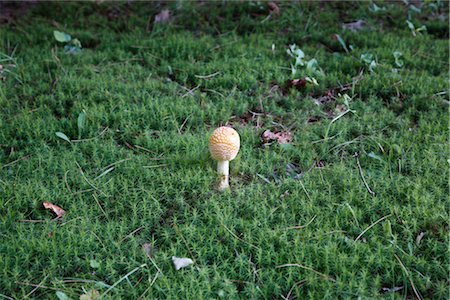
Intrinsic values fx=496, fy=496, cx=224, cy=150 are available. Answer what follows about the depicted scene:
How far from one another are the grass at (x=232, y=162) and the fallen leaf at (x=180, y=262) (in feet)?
0.16

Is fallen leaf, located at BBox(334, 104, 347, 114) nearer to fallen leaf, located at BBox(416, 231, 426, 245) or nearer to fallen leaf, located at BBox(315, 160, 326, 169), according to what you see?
fallen leaf, located at BBox(315, 160, 326, 169)

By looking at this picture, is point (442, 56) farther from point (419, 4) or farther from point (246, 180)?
point (246, 180)

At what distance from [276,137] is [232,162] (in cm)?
54

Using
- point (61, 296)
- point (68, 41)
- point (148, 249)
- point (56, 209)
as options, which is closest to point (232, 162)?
point (148, 249)

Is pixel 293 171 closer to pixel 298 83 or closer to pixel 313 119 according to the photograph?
pixel 313 119

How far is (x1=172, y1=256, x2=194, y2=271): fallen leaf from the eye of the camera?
3025 millimetres

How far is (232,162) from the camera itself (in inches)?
154

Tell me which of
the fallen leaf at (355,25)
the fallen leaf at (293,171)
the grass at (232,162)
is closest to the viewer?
the grass at (232,162)

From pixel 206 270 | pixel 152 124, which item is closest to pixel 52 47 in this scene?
pixel 152 124

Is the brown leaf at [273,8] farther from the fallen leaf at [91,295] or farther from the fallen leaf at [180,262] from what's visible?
the fallen leaf at [91,295]

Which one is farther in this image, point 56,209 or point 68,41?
point 68,41

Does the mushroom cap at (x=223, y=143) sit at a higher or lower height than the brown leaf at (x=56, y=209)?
higher

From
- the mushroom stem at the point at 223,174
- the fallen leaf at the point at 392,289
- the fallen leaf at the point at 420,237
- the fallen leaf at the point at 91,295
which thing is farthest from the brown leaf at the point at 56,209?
the fallen leaf at the point at 420,237

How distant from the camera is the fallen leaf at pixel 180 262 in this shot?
303cm
